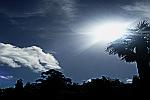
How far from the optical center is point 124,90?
130 ft

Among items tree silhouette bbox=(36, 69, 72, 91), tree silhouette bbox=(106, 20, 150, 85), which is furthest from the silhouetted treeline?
tree silhouette bbox=(106, 20, 150, 85)

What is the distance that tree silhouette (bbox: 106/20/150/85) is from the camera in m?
18.9

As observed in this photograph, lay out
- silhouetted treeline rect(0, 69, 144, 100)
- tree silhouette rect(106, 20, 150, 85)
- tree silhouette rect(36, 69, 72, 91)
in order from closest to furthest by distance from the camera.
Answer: tree silhouette rect(106, 20, 150, 85) → silhouetted treeline rect(0, 69, 144, 100) → tree silhouette rect(36, 69, 72, 91)

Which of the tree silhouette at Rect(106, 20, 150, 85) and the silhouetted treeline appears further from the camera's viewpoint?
the silhouetted treeline

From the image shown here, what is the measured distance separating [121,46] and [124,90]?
22.3m

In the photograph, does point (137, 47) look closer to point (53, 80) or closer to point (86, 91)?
point (86, 91)

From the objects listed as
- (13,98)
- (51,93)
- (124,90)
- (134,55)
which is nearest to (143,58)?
(134,55)

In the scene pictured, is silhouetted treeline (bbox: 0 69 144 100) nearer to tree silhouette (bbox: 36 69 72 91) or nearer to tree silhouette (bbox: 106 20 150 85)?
tree silhouette (bbox: 36 69 72 91)

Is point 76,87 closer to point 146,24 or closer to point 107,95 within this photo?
point 107,95

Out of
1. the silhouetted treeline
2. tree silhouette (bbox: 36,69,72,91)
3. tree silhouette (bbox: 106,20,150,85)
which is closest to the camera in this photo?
tree silhouette (bbox: 106,20,150,85)

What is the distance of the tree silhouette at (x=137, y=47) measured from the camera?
18.9m

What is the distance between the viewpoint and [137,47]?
2083 centimetres

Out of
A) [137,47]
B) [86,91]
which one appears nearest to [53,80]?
[86,91]

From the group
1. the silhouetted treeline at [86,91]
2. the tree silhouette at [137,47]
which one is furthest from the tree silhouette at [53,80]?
the tree silhouette at [137,47]
